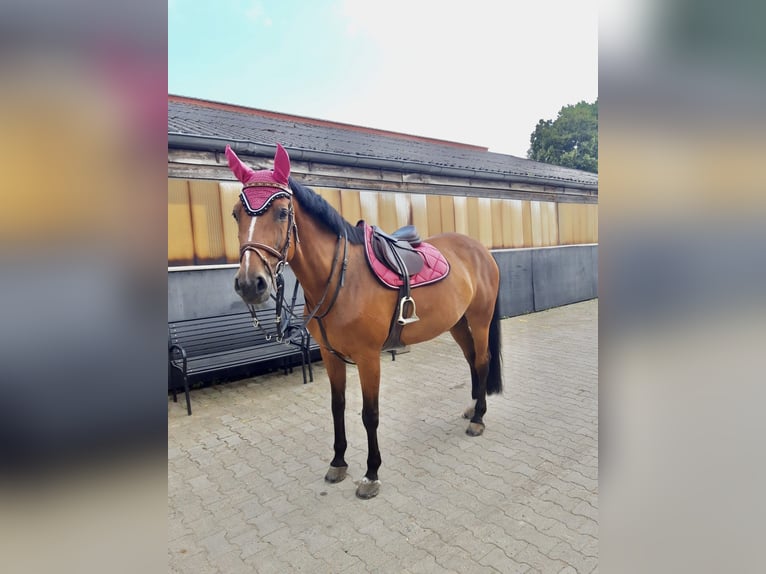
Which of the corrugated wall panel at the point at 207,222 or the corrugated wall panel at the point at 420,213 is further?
the corrugated wall panel at the point at 420,213

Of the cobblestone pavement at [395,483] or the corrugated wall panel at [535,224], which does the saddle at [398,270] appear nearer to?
the cobblestone pavement at [395,483]

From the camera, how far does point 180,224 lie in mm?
4871

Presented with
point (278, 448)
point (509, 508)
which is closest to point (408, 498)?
point (509, 508)

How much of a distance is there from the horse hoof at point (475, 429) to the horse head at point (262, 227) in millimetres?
2213

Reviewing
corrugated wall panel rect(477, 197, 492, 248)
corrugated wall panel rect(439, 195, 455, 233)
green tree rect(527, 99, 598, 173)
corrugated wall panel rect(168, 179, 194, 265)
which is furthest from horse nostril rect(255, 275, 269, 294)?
green tree rect(527, 99, 598, 173)

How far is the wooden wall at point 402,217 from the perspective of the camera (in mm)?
4949

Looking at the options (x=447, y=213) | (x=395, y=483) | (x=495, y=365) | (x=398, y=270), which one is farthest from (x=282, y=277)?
(x=447, y=213)

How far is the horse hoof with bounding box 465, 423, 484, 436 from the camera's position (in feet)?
11.6

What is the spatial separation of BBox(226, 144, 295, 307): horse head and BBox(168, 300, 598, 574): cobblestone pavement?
139 centimetres

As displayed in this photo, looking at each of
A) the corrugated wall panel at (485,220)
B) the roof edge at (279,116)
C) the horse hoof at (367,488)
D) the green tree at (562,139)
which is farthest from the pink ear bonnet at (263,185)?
the green tree at (562,139)

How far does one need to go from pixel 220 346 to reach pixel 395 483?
10.1ft
